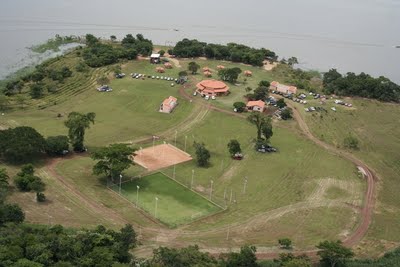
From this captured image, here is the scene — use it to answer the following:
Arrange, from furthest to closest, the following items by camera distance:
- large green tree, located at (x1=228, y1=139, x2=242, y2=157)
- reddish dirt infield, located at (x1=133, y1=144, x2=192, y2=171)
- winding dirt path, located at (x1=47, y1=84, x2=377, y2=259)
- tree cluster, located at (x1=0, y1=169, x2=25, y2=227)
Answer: large green tree, located at (x1=228, y1=139, x2=242, y2=157) → reddish dirt infield, located at (x1=133, y1=144, x2=192, y2=171) → winding dirt path, located at (x1=47, y1=84, x2=377, y2=259) → tree cluster, located at (x1=0, y1=169, x2=25, y2=227)

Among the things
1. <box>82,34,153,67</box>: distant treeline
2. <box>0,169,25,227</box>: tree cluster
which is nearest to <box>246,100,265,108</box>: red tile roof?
<box>82,34,153,67</box>: distant treeline

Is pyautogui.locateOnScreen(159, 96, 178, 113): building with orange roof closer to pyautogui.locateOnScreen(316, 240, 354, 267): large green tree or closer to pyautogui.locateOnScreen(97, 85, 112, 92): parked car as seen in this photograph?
pyautogui.locateOnScreen(97, 85, 112, 92): parked car

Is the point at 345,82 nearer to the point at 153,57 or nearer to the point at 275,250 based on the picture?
the point at 153,57

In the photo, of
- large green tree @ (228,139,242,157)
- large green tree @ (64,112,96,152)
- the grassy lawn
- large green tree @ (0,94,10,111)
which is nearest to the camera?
large green tree @ (64,112,96,152)

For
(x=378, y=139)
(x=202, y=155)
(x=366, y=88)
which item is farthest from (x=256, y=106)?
(x=366, y=88)

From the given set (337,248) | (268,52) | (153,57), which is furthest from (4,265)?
(268,52)

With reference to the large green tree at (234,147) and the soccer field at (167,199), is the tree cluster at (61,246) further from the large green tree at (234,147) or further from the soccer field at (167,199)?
the large green tree at (234,147)
